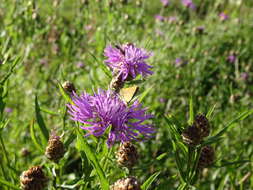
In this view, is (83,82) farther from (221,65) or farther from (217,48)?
(217,48)

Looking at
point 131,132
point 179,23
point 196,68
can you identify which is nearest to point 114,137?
point 131,132

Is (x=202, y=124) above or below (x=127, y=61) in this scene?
below

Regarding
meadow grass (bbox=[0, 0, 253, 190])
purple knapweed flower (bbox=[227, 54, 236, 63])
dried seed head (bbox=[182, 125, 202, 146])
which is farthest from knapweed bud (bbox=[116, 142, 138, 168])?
purple knapweed flower (bbox=[227, 54, 236, 63])

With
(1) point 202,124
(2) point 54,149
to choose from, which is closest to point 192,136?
(1) point 202,124

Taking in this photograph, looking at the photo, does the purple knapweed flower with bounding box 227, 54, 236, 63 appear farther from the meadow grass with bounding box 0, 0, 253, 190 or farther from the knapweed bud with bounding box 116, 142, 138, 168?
the knapweed bud with bounding box 116, 142, 138, 168

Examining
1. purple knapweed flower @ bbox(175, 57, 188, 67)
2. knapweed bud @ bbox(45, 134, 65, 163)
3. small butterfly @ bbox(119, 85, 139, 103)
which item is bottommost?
purple knapweed flower @ bbox(175, 57, 188, 67)

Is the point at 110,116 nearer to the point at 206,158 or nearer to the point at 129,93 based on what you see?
the point at 129,93
